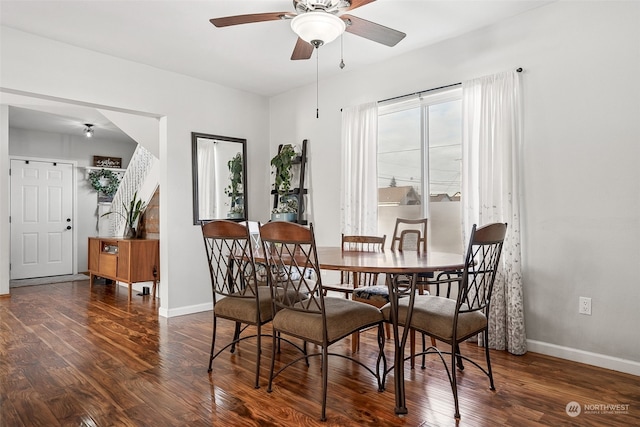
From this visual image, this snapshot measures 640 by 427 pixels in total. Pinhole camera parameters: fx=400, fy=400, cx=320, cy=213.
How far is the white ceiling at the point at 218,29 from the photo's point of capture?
2.98 m

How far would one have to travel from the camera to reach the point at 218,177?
4.82 metres

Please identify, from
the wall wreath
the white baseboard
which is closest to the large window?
the white baseboard

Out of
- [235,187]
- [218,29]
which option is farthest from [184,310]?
[218,29]

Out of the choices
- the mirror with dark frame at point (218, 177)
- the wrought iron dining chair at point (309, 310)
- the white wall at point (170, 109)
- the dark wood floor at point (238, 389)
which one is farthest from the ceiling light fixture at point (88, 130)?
the wrought iron dining chair at point (309, 310)

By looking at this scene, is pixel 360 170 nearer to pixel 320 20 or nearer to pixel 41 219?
pixel 320 20

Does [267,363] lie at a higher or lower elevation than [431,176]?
lower

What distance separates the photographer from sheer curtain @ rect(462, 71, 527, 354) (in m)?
3.05

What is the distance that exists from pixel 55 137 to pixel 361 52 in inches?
243

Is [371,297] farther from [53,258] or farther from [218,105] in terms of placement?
[53,258]

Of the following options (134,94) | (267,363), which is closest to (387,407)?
(267,363)

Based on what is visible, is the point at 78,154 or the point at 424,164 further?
the point at 78,154

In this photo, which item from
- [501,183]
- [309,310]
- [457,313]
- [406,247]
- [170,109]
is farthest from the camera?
[170,109]

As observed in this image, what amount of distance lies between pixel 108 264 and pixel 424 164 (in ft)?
14.5

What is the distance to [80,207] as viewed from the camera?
745 centimetres
